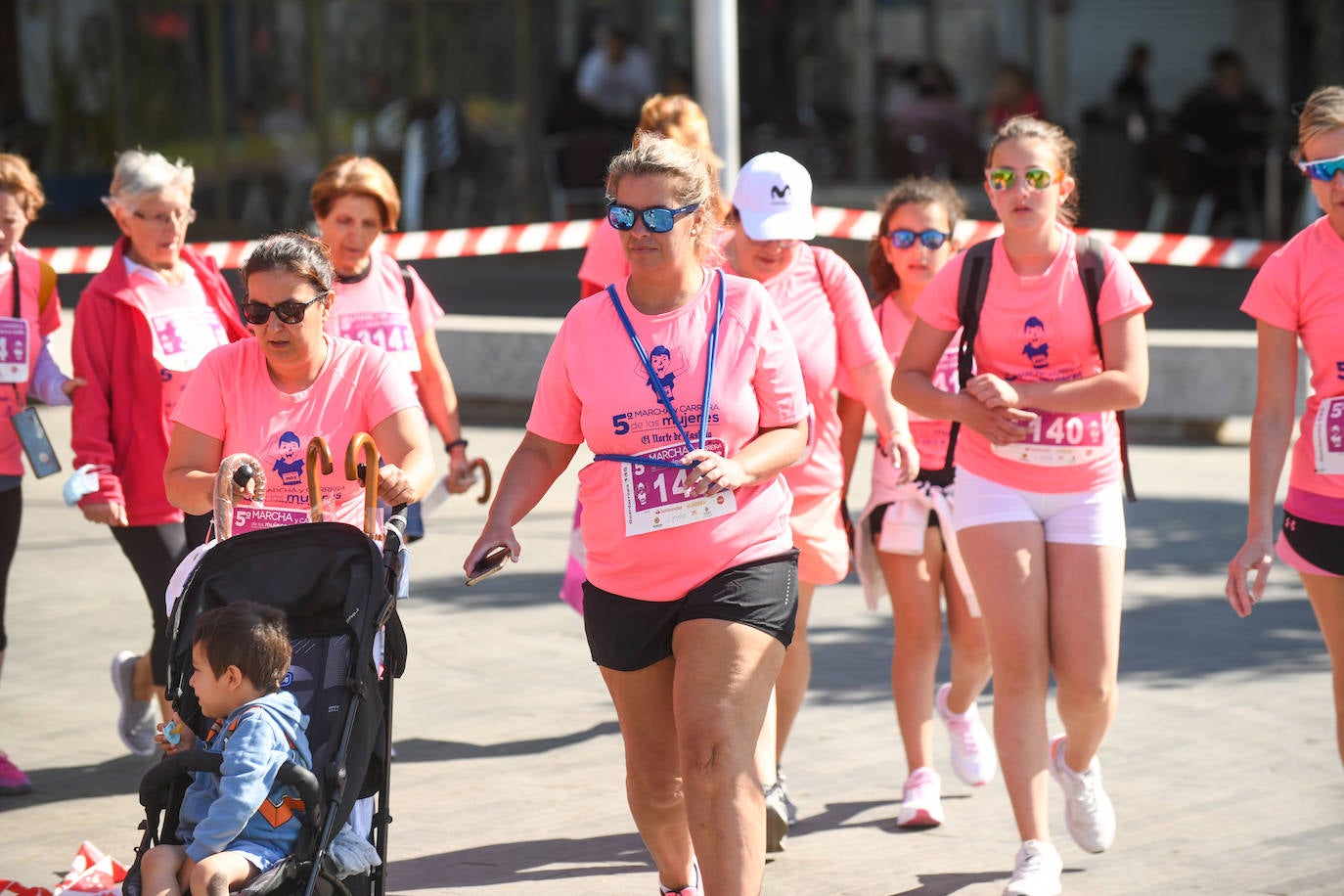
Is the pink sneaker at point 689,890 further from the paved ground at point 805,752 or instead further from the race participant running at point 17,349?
the race participant running at point 17,349

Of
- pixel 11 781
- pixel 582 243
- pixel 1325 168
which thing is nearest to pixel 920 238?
pixel 1325 168

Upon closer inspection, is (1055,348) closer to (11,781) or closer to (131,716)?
(131,716)

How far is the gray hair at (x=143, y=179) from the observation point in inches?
239

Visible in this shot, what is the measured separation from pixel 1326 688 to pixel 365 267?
375cm

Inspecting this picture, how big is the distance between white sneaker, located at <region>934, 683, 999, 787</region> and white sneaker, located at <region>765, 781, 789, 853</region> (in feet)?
2.25

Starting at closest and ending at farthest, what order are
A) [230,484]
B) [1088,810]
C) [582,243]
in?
1. [230,484]
2. [1088,810]
3. [582,243]

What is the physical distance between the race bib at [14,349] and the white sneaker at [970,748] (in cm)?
315

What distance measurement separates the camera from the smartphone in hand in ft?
14.5

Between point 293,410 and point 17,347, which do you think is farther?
point 17,347

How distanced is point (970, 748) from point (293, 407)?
2.43 m

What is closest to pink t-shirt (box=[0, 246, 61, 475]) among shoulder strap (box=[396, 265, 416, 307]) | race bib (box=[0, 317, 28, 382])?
race bib (box=[0, 317, 28, 382])

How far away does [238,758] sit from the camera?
4.18 m

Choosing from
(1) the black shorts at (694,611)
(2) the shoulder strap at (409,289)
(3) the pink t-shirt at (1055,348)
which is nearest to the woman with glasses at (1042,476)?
(3) the pink t-shirt at (1055,348)

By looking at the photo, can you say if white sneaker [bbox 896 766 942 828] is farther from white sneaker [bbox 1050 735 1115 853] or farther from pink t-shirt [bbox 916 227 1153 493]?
pink t-shirt [bbox 916 227 1153 493]
